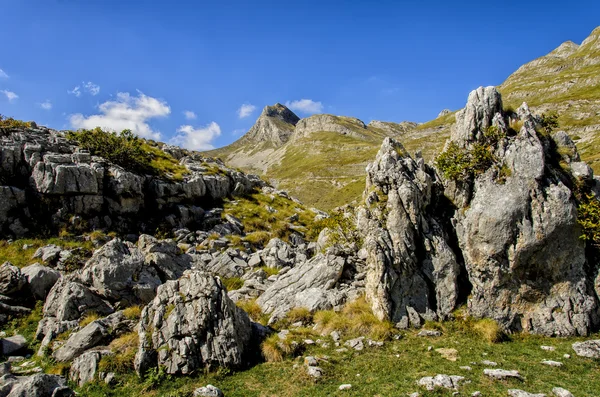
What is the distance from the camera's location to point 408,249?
20266 mm

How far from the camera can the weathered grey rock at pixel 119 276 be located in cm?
2138

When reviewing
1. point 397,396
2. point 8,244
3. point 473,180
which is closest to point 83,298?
point 8,244

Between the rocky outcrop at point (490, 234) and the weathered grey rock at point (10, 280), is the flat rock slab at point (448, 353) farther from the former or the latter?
the weathered grey rock at point (10, 280)

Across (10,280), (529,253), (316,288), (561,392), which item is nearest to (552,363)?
(561,392)

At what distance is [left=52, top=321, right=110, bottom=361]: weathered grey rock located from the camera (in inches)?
637

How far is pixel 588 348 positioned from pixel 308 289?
1485 cm

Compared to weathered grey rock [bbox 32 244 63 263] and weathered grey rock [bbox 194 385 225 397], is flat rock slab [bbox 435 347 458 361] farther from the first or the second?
weathered grey rock [bbox 32 244 63 263]

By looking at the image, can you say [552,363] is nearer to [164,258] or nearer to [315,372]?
[315,372]

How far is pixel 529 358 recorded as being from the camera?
48.6 ft

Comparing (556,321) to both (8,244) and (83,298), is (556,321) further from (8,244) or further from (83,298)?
(8,244)

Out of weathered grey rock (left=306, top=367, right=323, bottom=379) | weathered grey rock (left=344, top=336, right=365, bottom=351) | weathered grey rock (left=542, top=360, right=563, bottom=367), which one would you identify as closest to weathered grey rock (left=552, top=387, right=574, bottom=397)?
weathered grey rock (left=542, top=360, right=563, bottom=367)

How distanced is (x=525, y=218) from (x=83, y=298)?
1037 inches

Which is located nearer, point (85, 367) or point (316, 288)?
point (85, 367)

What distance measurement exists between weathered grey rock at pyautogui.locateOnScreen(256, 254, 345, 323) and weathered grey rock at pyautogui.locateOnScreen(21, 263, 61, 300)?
14608mm
